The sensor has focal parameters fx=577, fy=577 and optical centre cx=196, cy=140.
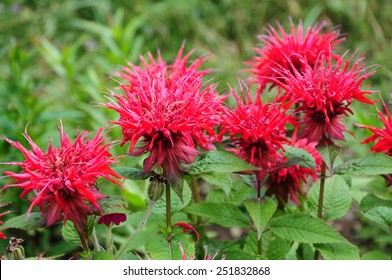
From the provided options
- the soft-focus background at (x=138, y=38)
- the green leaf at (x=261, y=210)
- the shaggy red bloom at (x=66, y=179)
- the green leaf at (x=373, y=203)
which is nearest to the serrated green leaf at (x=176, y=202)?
the green leaf at (x=261, y=210)

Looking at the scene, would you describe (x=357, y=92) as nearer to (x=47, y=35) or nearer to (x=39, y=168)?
(x=39, y=168)

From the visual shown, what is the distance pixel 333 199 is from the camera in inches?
57.1

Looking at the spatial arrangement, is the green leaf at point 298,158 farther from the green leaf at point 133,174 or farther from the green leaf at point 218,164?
the green leaf at point 133,174

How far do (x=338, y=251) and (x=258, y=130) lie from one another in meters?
0.36

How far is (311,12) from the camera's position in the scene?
3.55m

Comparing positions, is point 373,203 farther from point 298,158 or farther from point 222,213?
point 222,213

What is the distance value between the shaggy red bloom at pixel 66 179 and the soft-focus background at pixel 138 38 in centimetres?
131

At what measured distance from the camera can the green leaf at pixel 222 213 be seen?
1339mm

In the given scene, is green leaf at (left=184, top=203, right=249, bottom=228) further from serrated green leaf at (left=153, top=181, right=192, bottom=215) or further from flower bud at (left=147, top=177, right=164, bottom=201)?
flower bud at (left=147, top=177, right=164, bottom=201)

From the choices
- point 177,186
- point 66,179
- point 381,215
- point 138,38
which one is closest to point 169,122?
point 177,186

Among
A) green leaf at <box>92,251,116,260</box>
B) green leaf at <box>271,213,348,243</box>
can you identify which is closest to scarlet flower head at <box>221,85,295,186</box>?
green leaf at <box>271,213,348,243</box>
